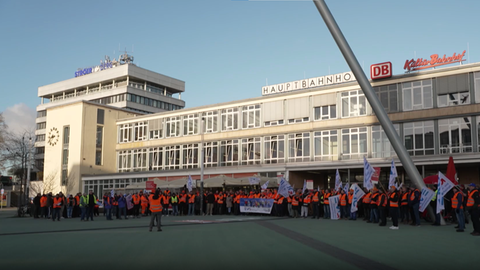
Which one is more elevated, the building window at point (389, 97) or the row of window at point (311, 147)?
the building window at point (389, 97)

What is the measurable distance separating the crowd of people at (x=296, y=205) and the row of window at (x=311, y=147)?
Answer: 12680 millimetres

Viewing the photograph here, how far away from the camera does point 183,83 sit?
321 feet

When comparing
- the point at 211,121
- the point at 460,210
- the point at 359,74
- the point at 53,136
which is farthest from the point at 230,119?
the point at 460,210

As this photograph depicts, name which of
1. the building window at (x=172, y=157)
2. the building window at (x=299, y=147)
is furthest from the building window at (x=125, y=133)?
the building window at (x=299, y=147)

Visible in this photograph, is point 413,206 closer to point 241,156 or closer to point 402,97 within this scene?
point 402,97

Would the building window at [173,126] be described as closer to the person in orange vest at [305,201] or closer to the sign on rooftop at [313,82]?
the sign on rooftop at [313,82]

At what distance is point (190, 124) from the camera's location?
54000mm

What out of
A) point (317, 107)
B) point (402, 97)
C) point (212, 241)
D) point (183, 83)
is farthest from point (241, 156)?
point (183, 83)

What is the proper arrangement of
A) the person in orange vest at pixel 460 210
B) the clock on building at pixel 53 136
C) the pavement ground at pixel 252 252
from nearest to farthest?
the pavement ground at pixel 252 252 → the person in orange vest at pixel 460 210 → the clock on building at pixel 53 136

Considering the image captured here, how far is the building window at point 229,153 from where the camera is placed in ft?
162

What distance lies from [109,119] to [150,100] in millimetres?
29319

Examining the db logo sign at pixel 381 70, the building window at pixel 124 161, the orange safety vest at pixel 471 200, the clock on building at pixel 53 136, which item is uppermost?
the db logo sign at pixel 381 70

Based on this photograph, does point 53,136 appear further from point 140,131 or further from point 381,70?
point 381,70

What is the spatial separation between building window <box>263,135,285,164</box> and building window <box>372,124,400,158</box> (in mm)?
9220
